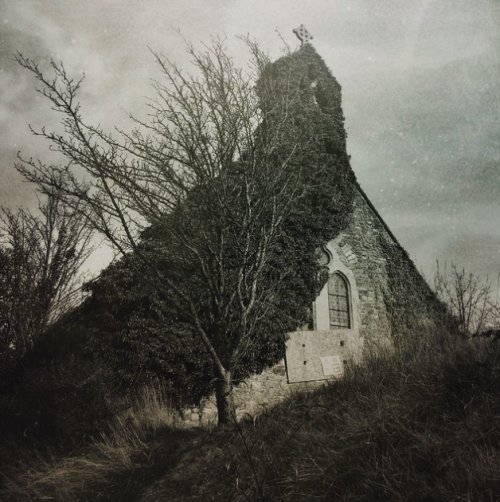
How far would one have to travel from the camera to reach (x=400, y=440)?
10.9 feet

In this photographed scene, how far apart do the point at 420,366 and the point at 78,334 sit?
727cm

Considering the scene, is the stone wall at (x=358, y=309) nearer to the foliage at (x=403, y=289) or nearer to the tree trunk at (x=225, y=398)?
the foliage at (x=403, y=289)

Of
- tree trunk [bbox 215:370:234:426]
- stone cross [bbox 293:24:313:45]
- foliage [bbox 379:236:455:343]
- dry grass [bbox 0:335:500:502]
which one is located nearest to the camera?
dry grass [bbox 0:335:500:502]

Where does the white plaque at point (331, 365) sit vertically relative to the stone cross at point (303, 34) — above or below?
below

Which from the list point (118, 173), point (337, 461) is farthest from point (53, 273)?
point (337, 461)

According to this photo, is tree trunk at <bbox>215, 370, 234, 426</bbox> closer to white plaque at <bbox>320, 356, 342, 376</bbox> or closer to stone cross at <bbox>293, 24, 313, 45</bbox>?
white plaque at <bbox>320, 356, 342, 376</bbox>

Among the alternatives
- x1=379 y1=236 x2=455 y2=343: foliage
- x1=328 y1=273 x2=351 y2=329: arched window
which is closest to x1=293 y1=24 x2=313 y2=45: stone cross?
x1=379 y1=236 x2=455 y2=343: foliage

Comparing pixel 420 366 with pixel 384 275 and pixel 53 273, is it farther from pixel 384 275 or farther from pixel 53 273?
pixel 53 273

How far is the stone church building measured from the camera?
9008 millimetres

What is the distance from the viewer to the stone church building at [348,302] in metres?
9.01

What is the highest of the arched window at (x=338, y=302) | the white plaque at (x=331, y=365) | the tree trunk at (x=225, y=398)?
the arched window at (x=338, y=302)

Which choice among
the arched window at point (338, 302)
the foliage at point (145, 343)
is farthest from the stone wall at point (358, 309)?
the foliage at point (145, 343)

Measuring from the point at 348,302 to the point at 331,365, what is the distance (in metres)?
2.68

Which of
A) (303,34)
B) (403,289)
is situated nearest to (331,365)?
(403,289)
